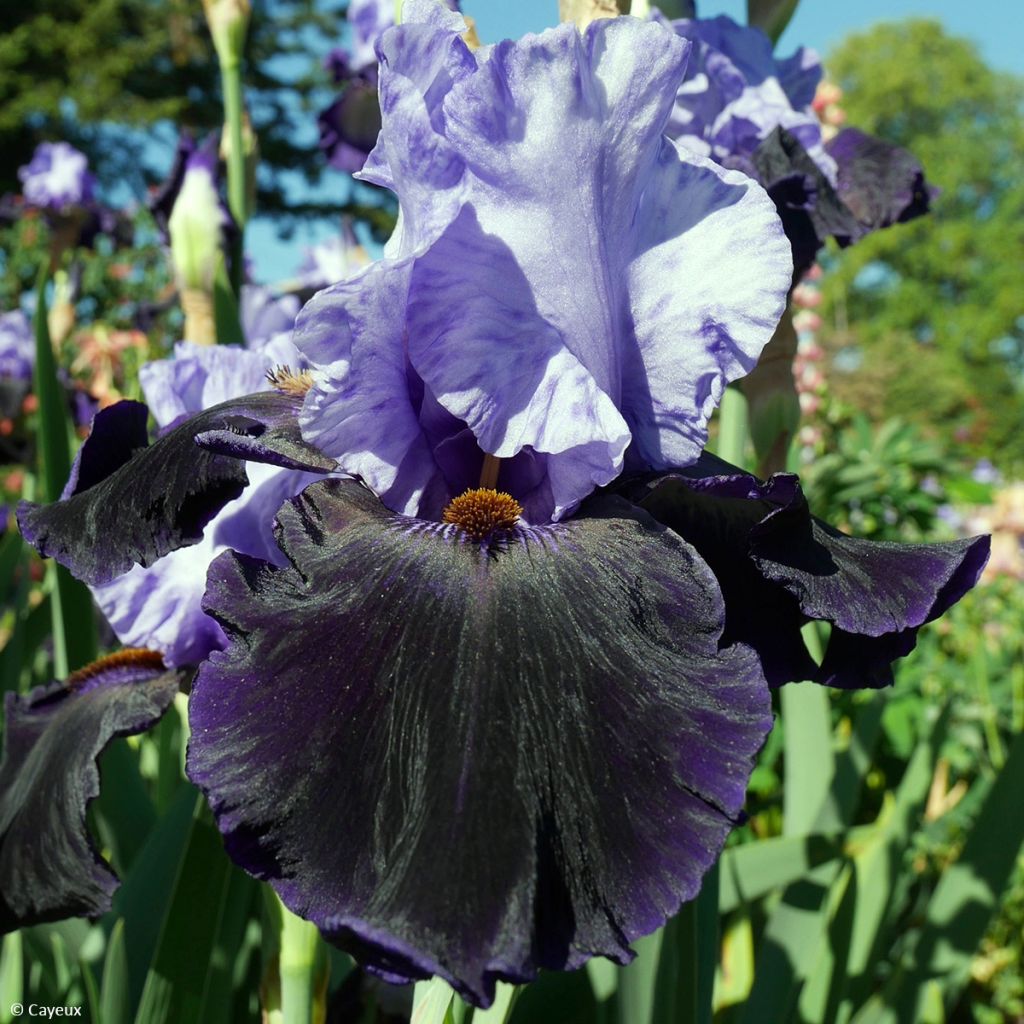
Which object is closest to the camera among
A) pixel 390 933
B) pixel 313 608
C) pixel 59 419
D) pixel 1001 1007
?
pixel 390 933

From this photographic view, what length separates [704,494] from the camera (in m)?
0.84

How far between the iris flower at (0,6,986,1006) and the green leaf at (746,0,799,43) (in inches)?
40.8

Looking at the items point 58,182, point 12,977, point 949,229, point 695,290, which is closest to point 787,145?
point 695,290

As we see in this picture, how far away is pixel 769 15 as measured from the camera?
172 cm

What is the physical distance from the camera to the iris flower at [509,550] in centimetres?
62

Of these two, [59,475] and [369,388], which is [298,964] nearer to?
[369,388]

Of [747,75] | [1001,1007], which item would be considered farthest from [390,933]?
[1001,1007]

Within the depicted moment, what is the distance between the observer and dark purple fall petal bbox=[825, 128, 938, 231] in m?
1.68

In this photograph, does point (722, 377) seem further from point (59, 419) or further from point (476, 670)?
point (59, 419)

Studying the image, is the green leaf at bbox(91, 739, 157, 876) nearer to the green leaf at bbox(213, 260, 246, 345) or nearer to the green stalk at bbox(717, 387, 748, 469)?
the green leaf at bbox(213, 260, 246, 345)

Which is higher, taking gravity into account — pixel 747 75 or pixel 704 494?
pixel 747 75

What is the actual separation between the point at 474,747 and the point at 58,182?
596 centimetres

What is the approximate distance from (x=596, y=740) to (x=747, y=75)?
1.34m

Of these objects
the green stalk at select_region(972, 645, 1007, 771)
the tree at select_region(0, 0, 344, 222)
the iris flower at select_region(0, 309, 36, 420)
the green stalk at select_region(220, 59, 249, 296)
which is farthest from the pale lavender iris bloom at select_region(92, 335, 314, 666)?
the tree at select_region(0, 0, 344, 222)
